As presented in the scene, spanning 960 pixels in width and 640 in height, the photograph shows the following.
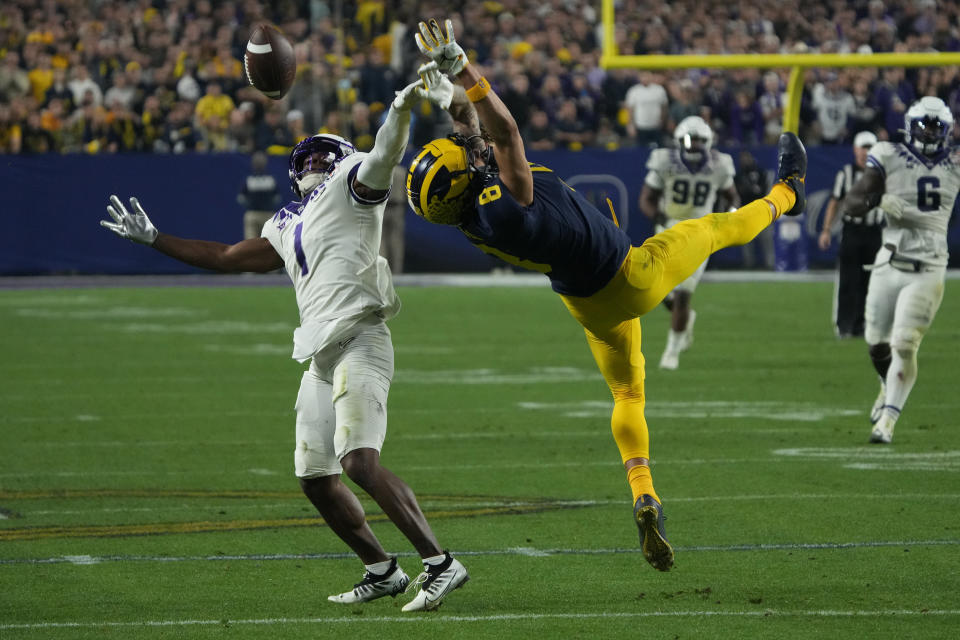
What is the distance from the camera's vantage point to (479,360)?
42.4ft

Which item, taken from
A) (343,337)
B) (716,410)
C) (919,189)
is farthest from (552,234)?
(716,410)

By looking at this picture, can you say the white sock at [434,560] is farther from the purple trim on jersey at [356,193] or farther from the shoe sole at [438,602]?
the purple trim on jersey at [356,193]

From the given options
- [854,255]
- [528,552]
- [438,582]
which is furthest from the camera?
[854,255]

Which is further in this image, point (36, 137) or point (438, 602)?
point (36, 137)

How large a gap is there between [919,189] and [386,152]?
466 centimetres

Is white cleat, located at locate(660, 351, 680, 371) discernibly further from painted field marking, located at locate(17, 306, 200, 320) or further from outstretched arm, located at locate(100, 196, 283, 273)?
outstretched arm, located at locate(100, 196, 283, 273)

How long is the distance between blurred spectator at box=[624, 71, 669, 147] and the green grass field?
7203mm

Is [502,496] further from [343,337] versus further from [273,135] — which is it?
[273,135]

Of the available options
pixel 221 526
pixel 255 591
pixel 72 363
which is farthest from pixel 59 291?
pixel 255 591

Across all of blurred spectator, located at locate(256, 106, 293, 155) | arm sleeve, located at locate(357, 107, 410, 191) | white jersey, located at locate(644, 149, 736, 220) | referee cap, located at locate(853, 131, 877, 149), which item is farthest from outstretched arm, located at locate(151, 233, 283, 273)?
blurred spectator, located at locate(256, 106, 293, 155)

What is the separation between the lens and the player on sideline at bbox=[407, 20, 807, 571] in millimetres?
5078

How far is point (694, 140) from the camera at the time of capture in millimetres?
13141

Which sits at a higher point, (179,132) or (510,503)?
(510,503)

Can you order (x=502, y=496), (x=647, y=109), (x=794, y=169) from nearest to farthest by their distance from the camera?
(x=794, y=169), (x=502, y=496), (x=647, y=109)
